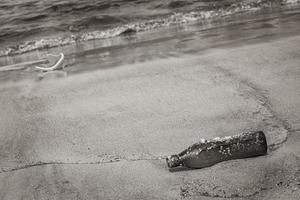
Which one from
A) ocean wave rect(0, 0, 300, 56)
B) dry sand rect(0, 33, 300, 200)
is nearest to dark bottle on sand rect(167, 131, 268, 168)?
dry sand rect(0, 33, 300, 200)

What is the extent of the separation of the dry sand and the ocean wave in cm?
442

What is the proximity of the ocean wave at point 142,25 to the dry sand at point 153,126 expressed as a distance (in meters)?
4.42

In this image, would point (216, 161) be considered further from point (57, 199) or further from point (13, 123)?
point (13, 123)

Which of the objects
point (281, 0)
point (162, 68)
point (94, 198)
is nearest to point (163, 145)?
point (94, 198)

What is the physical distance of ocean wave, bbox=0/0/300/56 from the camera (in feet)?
27.3

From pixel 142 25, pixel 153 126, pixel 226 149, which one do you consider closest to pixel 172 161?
pixel 226 149

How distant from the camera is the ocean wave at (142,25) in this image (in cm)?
834

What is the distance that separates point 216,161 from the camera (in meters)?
1.98

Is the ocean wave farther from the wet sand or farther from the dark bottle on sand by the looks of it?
the dark bottle on sand

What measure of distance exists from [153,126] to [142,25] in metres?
6.50

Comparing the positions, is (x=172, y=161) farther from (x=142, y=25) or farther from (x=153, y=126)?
(x=142, y=25)

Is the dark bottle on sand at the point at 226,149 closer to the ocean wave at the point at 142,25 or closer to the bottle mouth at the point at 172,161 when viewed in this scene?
the bottle mouth at the point at 172,161

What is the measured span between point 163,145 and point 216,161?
445mm

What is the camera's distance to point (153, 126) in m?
2.61
